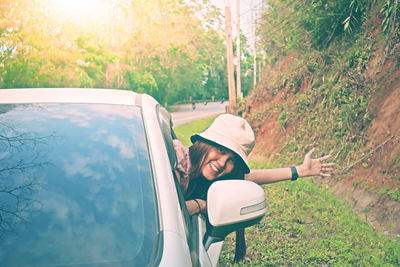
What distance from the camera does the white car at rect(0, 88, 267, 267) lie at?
4.66ft

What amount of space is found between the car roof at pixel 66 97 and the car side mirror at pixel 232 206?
2.89 feet

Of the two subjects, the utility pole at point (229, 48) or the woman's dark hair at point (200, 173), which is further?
the utility pole at point (229, 48)

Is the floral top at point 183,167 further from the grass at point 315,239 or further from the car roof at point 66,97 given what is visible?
the grass at point 315,239

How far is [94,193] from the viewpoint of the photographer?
166cm

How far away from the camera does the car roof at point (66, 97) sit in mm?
2330

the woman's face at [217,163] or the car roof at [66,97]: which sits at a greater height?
the car roof at [66,97]

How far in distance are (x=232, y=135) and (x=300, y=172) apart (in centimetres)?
66

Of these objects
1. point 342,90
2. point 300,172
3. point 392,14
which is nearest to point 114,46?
point 342,90

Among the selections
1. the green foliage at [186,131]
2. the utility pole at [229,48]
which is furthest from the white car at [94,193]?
the utility pole at [229,48]

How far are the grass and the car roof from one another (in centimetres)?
223

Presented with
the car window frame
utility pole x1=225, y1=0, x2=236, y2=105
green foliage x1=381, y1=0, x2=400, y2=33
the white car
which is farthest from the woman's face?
utility pole x1=225, y1=0, x2=236, y2=105

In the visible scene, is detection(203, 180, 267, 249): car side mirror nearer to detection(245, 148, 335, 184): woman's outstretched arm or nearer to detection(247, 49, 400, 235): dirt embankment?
detection(245, 148, 335, 184): woman's outstretched arm

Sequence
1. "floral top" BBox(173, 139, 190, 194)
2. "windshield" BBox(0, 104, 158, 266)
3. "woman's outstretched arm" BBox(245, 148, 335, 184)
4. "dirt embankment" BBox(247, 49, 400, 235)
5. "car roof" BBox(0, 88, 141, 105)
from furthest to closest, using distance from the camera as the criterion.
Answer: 1. "dirt embankment" BBox(247, 49, 400, 235)
2. "woman's outstretched arm" BBox(245, 148, 335, 184)
3. "floral top" BBox(173, 139, 190, 194)
4. "car roof" BBox(0, 88, 141, 105)
5. "windshield" BBox(0, 104, 158, 266)

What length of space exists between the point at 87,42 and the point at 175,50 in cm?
2246
